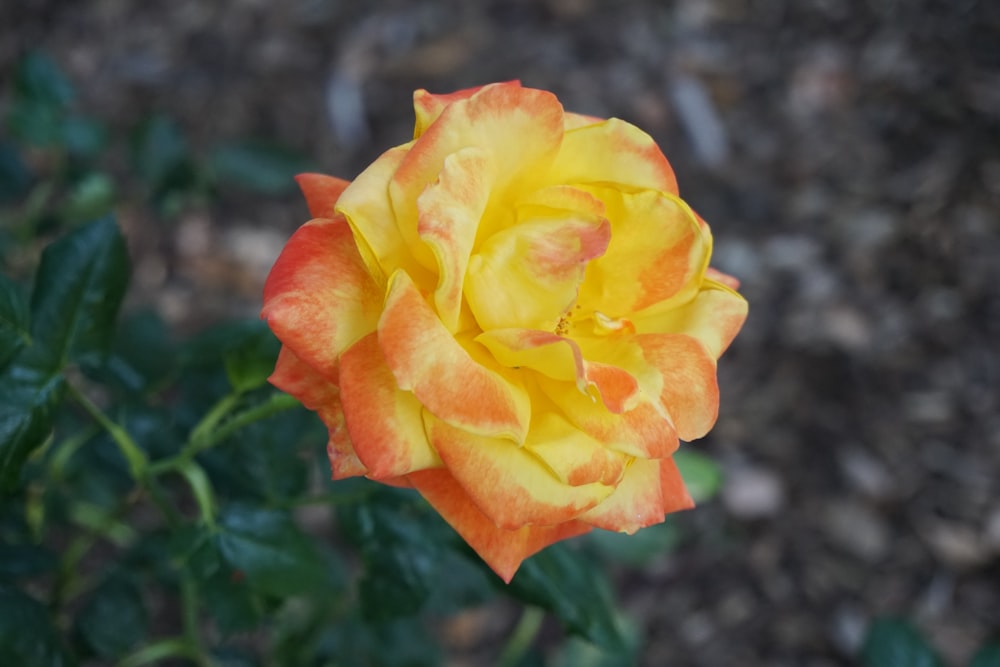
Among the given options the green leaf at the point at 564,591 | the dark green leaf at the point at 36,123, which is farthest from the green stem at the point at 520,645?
the dark green leaf at the point at 36,123

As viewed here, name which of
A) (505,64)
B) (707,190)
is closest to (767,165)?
(707,190)

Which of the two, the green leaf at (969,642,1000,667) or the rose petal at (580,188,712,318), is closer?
the rose petal at (580,188,712,318)

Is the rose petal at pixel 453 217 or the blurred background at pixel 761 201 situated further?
the blurred background at pixel 761 201

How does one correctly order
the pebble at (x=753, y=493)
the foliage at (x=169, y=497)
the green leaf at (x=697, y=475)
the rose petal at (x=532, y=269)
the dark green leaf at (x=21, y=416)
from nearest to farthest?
the rose petal at (x=532, y=269) < the dark green leaf at (x=21, y=416) < the foliage at (x=169, y=497) < the green leaf at (x=697, y=475) < the pebble at (x=753, y=493)

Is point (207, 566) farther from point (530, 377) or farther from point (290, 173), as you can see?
point (290, 173)

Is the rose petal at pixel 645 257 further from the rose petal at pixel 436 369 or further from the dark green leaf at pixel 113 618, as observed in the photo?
the dark green leaf at pixel 113 618

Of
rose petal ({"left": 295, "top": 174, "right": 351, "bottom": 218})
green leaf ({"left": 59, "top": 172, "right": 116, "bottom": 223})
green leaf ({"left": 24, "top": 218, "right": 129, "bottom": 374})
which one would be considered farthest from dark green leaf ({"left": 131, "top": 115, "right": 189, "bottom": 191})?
rose petal ({"left": 295, "top": 174, "right": 351, "bottom": 218})

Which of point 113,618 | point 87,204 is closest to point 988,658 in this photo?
point 113,618

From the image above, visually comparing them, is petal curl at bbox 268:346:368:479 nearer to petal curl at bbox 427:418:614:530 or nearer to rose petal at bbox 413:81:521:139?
petal curl at bbox 427:418:614:530
